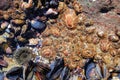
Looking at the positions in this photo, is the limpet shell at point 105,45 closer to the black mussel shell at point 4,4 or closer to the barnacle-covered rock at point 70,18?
the barnacle-covered rock at point 70,18

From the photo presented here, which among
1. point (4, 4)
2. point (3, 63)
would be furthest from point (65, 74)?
point (4, 4)

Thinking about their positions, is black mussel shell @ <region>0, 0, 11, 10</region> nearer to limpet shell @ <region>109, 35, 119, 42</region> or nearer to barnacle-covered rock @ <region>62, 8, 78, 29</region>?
barnacle-covered rock @ <region>62, 8, 78, 29</region>

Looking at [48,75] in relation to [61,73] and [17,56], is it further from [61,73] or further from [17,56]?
[17,56]

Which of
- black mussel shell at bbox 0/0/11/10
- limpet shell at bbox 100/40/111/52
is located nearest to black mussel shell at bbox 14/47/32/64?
black mussel shell at bbox 0/0/11/10

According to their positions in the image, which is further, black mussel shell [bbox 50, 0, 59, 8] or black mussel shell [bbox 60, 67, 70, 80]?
black mussel shell [bbox 50, 0, 59, 8]

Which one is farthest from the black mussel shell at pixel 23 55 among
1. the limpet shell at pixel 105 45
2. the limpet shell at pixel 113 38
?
the limpet shell at pixel 113 38

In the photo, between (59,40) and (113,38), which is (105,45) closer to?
(113,38)

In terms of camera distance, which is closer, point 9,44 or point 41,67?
point 41,67

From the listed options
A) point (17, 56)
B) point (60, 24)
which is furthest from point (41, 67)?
point (60, 24)
